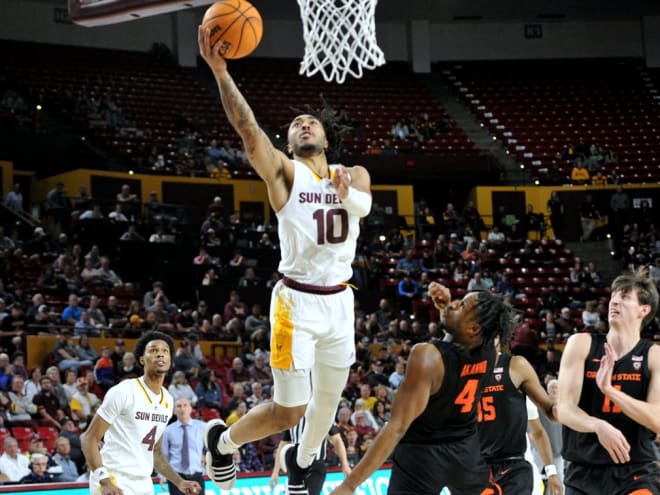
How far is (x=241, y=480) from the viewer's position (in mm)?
12281

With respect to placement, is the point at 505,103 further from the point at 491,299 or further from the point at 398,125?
the point at 491,299

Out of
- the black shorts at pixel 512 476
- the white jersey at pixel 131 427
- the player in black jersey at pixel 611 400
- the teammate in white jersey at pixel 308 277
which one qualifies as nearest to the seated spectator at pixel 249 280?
the white jersey at pixel 131 427

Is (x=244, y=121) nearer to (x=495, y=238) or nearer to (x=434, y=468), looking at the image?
(x=434, y=468)

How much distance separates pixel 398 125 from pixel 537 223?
529 centimetres

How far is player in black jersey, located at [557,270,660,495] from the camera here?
6039 mm

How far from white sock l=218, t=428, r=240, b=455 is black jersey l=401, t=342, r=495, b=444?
1611 mm

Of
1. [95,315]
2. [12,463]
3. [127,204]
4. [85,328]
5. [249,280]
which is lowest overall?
[12,463]

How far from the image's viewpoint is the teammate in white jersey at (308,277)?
6688mm

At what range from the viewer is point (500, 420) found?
7.68m

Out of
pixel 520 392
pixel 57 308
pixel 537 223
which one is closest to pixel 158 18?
pixel 537 223

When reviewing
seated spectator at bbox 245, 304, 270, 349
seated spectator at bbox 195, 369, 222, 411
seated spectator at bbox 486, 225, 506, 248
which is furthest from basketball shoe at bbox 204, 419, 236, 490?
seated spectator at bbox 486, 225, 506, 248

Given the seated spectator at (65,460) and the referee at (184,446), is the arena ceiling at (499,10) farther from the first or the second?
the referee at (184,446)

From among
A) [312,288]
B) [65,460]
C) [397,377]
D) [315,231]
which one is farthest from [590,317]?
[315,231]

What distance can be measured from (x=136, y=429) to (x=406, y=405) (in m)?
2.97
